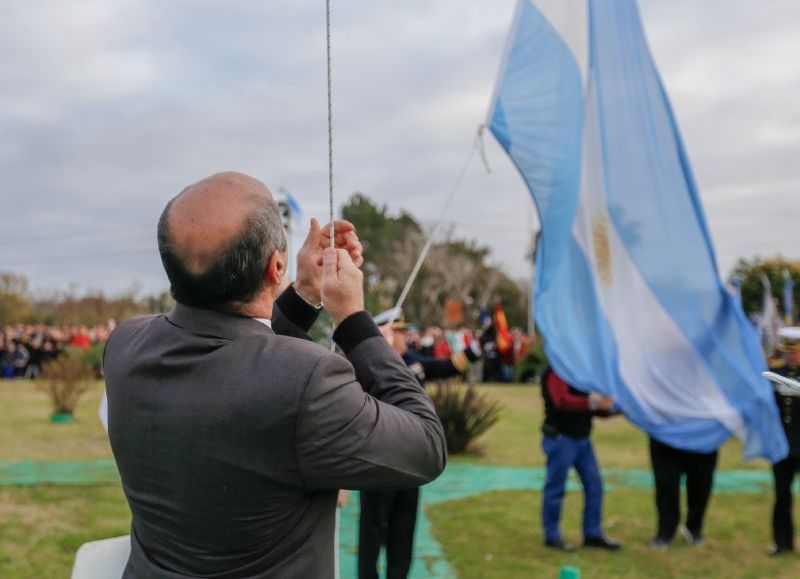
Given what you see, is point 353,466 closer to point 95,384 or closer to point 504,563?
point 504,563

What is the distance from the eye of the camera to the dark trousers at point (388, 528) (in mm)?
5270

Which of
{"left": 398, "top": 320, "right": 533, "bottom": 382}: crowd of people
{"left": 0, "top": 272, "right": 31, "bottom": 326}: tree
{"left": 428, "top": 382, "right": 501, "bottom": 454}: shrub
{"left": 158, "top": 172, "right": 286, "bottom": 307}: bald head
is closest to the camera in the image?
{"left": 158, "top": 172, "right": 286, "bottom": 307}: bald head

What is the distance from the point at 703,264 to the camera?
6914 mm

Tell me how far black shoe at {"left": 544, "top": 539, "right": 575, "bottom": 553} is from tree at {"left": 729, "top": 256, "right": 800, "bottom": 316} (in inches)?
1061

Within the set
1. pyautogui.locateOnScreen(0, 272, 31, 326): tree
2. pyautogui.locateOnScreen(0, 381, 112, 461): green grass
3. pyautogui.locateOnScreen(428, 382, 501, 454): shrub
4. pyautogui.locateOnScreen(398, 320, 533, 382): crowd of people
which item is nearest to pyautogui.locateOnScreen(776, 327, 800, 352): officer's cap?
pyautogui.locateOnScreen(428, 382, 501, 454): shrub

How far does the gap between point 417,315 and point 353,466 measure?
50.9 meters

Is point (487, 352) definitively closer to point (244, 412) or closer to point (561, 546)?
point (561, 546)

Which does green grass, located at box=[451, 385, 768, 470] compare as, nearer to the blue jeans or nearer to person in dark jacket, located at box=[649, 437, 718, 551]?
person in dark jacket, located at box=[649, 437, 718, 551]

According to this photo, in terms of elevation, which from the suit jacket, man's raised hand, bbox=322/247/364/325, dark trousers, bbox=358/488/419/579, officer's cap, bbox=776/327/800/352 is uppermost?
man's raised hand, bbox=322/247/364/325

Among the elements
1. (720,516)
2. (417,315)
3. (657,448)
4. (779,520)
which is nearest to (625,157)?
(657,448)

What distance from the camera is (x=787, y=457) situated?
279 inches

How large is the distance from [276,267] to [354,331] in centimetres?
22

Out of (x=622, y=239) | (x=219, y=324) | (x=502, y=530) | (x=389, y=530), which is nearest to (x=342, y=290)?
(x=219, y=324)

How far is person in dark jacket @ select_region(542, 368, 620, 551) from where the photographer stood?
7086 millimetres
